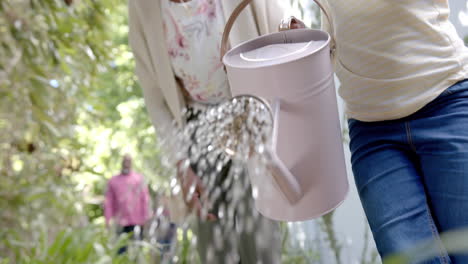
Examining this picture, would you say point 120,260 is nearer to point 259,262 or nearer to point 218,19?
point 259,262

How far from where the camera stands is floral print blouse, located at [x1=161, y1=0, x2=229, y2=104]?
1.92 metres

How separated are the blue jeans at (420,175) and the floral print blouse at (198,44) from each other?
634 millimetres

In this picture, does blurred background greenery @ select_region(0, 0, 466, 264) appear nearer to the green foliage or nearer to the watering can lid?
the green foliage

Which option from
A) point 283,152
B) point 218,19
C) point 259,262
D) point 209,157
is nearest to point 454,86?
point 283,152

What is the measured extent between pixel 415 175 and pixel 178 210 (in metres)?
0.91

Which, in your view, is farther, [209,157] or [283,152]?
[209,157]

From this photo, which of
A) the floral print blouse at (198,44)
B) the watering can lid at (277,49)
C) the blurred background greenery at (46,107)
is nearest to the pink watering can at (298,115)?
the watering can lid at (277,49)

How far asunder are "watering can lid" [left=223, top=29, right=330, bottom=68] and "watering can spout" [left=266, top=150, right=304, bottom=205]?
0.68 feet

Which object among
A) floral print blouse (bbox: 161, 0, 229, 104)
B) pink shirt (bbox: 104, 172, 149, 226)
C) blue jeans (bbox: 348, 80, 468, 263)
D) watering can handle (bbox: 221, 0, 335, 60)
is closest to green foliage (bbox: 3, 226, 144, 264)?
floral print blouse (bbox: 161, 0, 229, 104)

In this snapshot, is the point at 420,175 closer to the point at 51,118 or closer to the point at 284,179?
the point at 284,179

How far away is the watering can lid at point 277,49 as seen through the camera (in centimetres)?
141

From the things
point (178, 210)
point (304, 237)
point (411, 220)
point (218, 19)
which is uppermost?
point (218, 19)

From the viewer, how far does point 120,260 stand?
8.82 ft

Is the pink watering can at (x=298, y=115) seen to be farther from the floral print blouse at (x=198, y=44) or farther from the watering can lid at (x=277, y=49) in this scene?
the floral print blouse at (x=198, y=44)
